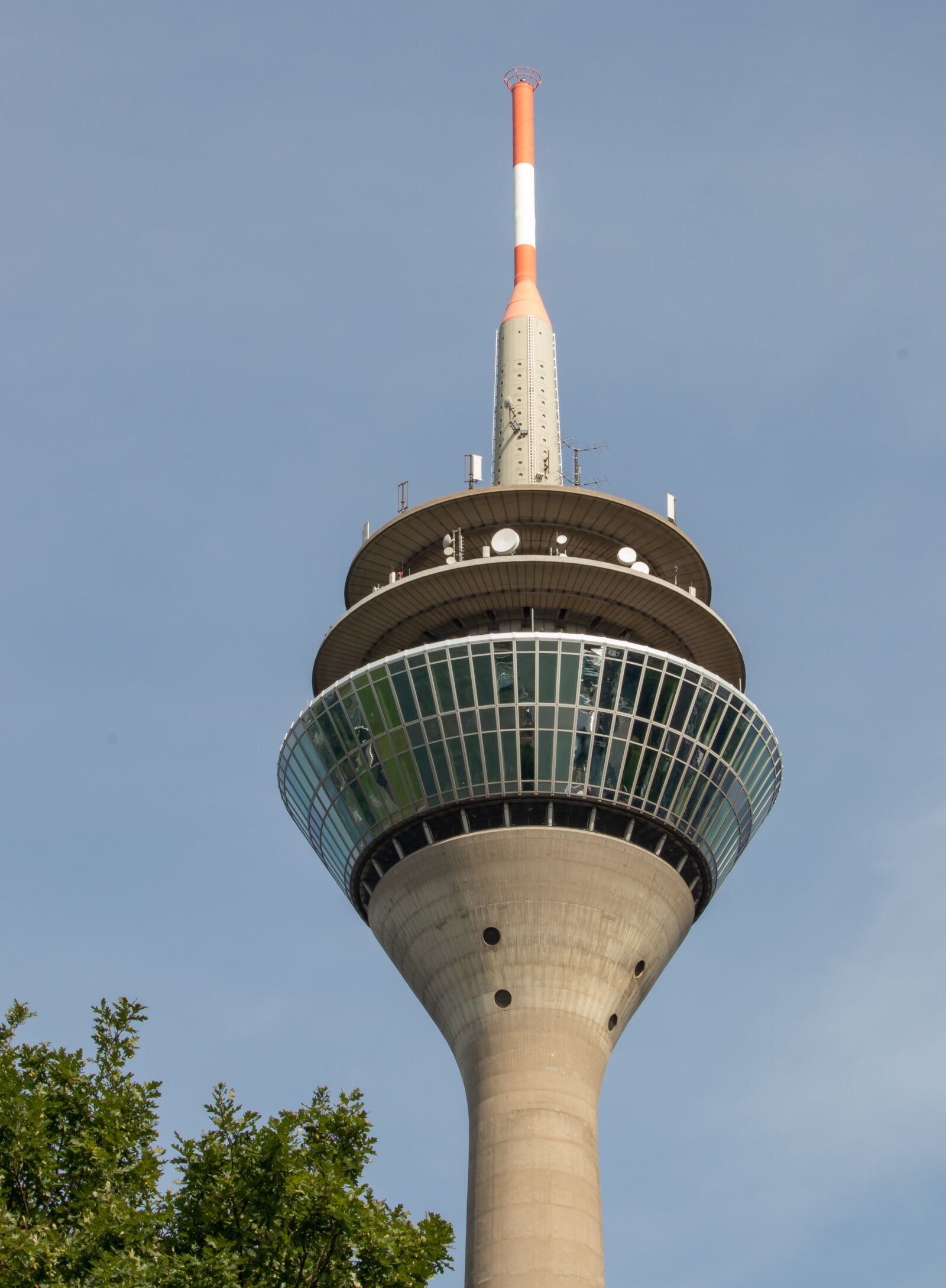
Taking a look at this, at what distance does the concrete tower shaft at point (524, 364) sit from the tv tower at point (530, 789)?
633 cm

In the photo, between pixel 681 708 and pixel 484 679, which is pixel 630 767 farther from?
pixel 484 679

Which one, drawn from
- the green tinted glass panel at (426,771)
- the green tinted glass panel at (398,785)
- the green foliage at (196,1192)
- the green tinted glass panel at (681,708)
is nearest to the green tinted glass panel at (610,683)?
the green tinted glass panel at (681,708)

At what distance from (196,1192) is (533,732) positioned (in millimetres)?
28844

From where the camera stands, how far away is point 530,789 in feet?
204

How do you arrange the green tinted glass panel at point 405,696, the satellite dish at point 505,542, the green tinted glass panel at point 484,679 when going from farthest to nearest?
the satellite dish at point 505,542 → the green tinted glass panel at point 405,696 → the green tinted glass panel at point 484,679

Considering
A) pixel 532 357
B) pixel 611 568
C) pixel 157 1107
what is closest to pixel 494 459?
pixel 532 357

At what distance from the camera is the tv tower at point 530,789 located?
59.0m

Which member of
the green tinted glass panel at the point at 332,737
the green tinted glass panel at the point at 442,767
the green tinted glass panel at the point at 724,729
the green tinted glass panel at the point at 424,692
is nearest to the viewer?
the green tinted glass panel at the point at 442,767

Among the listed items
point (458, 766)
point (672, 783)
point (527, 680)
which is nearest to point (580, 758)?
point (527, 680)

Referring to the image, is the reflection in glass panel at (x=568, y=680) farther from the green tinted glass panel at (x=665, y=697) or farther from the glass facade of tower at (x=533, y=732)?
the green tinted glass panel at (x=665, y=697)

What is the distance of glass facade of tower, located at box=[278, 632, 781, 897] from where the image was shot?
6262 cm

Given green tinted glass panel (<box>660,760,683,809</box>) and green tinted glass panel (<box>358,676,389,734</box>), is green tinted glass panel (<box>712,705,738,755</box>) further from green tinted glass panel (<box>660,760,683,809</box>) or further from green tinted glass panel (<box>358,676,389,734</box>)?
green tinted glass panel (<box>358,676,389,734</box>)

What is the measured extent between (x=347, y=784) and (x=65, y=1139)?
1165 inches

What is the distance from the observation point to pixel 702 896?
66.7m
